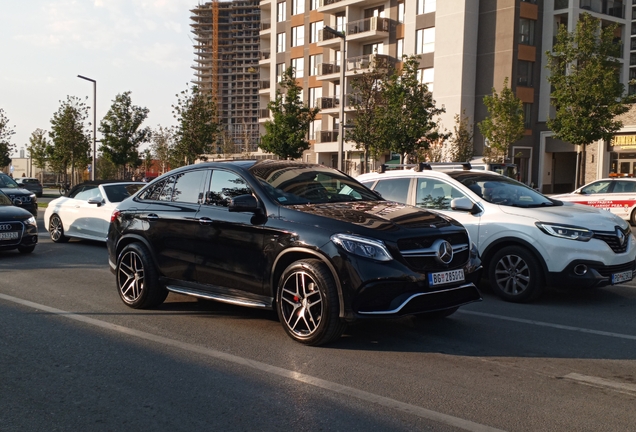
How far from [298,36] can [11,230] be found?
168 feet

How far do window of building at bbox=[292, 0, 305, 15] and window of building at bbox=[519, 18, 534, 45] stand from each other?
65.9 ft

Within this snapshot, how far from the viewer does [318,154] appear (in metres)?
58.6

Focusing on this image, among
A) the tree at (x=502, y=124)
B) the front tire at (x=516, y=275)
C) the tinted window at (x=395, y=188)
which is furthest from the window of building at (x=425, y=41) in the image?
the front tire at (x=516, y=275)

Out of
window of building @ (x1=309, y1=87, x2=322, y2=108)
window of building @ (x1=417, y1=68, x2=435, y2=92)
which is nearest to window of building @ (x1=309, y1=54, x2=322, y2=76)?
window of building @ (x1=309, y1=87, x2=322, y2=108)

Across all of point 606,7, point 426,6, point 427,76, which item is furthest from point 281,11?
point 606,7

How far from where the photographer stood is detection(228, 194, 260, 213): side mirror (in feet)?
22.1

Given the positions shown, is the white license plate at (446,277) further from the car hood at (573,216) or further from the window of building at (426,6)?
the window of building at (426,6)

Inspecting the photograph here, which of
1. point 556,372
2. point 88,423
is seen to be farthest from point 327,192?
point 88,423

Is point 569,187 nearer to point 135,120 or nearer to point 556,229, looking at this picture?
point 135,120

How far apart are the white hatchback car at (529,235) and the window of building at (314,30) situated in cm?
5148

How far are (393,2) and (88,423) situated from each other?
52791 mm

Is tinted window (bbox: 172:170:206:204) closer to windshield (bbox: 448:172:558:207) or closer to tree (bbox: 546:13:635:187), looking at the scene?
windshield (bbox: 448:172:558:207)

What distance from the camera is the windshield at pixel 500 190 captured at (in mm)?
9398

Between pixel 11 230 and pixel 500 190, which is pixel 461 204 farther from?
pixel 11 230
